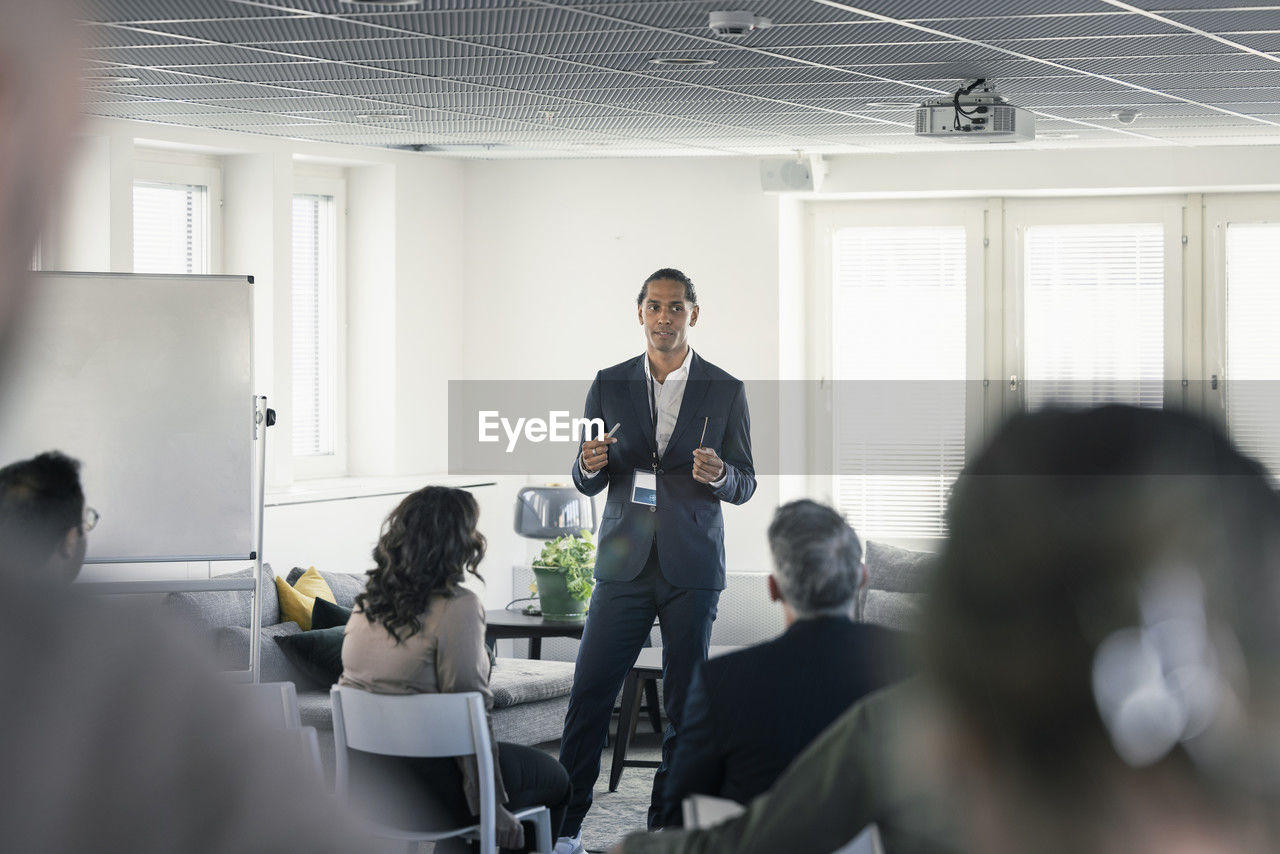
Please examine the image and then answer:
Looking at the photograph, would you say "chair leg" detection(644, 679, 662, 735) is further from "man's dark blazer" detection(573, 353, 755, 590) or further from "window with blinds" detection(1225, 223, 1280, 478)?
"window with blinds" detection(1225, 223, 1280, 478)

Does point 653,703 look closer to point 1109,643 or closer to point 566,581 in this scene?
point 566,581

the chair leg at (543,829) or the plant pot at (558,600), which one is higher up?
the plant pot at (558,600)

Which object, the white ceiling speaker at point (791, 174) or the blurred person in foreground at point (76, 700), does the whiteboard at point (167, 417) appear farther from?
the blurred person in foreground at point (76, 700)

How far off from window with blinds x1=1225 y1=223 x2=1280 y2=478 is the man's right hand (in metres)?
4.64

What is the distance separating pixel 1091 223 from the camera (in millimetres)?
8188

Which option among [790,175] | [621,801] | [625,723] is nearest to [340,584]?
[625,723]

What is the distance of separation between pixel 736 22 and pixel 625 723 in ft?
10.7

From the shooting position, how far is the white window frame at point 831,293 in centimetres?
827

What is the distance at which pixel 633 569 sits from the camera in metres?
4.63

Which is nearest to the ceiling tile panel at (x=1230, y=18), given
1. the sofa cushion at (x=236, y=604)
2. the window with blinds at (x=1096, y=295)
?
the window with blinds at (x=1096, y=295)

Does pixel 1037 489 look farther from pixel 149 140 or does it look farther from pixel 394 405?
pixel 394 405

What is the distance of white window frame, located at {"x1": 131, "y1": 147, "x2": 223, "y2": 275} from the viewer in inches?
271

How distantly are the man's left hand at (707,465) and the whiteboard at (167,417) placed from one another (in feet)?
5.27

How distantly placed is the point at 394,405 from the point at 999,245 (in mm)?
3679
